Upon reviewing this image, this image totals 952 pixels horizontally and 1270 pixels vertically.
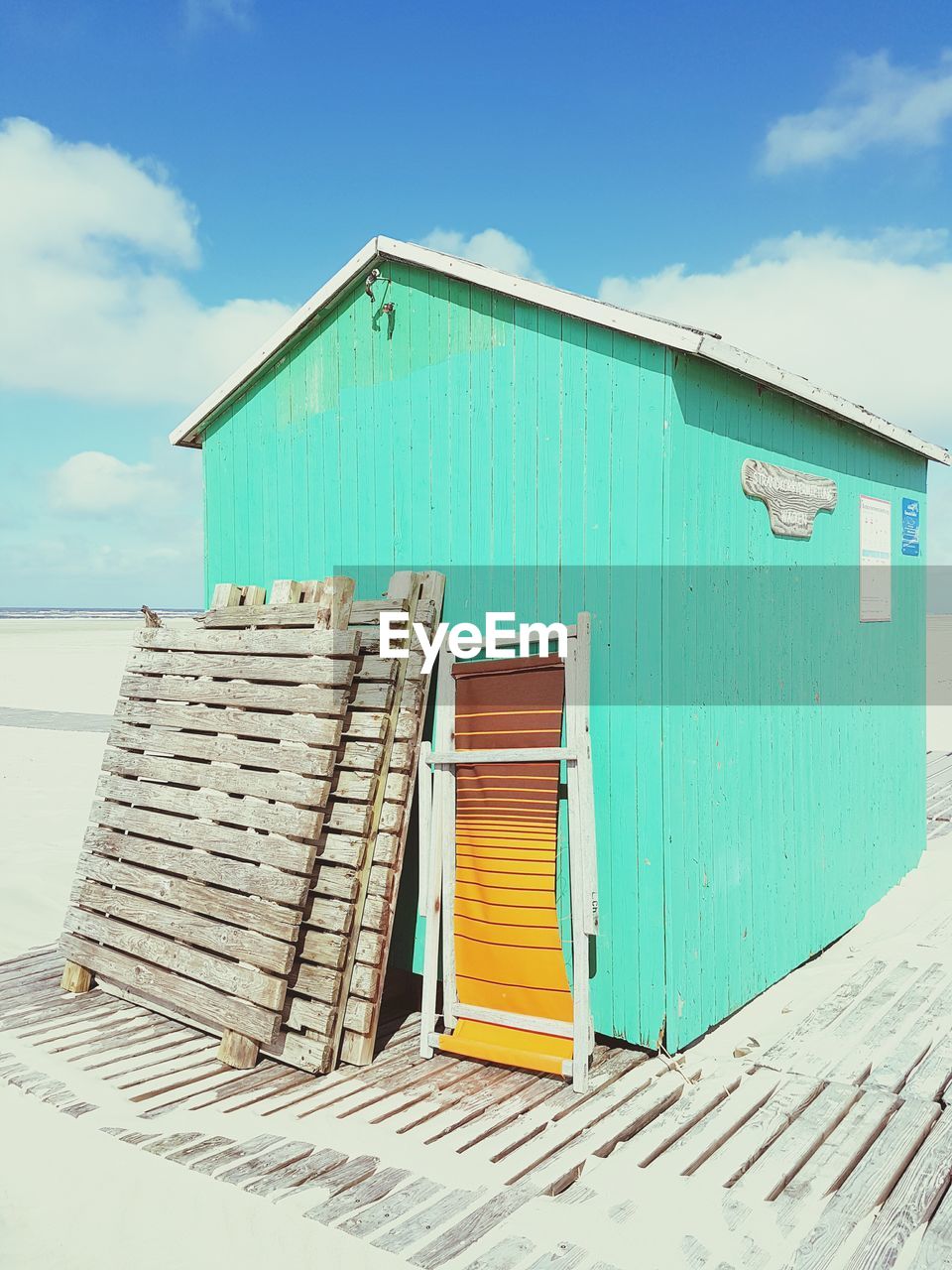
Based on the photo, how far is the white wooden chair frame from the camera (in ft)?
15.4

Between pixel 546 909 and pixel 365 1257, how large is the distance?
192cm

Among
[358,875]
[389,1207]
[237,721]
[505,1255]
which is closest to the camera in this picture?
[505,1255]

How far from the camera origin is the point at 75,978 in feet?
19.7

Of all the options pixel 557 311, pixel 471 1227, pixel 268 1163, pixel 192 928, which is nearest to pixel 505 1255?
pixel 471 1227

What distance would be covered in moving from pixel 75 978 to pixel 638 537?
4.23m

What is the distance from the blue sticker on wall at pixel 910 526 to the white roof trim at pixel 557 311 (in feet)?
2.36

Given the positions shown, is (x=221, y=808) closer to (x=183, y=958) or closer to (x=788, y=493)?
(x=183, y=958)

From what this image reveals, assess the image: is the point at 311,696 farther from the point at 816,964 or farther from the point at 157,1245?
the point at 816,964

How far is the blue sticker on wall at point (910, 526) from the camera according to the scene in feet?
26.5

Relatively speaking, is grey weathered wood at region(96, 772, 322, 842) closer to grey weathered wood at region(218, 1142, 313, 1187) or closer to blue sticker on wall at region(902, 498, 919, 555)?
grey weathered wood at region(218, 1142, 313, 1187)

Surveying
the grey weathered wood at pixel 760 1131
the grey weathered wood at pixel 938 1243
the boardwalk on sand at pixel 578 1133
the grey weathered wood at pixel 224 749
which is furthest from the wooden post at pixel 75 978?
the grey weathered wood at pixel 938 1243

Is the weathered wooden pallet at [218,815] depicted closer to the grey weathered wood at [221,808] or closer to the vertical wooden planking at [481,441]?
the grey weathered wood at [221,808]

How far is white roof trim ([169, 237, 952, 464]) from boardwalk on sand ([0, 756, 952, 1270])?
3.43 m

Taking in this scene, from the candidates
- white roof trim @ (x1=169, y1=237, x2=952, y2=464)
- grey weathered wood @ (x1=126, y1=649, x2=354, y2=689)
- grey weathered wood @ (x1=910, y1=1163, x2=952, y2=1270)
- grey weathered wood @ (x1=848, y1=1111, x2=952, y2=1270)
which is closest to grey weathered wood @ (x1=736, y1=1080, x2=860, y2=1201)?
grey weathered wood @ (x1=848, y1=1111, x2=952, y2=1270)
